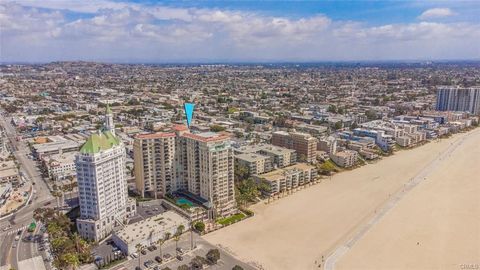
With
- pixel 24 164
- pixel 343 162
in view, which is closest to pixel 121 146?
pixel 24 164

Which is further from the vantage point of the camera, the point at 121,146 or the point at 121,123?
the point at 121,123

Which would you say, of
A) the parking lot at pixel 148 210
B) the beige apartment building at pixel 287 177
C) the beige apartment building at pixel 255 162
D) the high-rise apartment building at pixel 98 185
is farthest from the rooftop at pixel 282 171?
the high-rise apartment building at pixel 98 185

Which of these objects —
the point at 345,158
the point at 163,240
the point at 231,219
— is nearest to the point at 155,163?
the point at 231,219

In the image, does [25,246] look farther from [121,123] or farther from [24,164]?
[121,123]

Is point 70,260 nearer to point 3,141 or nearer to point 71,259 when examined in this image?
point 71,259

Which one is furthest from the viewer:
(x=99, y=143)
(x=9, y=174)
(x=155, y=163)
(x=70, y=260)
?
(x=9, y=174)

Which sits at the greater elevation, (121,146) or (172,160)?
(121,146)

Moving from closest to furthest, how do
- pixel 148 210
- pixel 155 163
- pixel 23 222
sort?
pixel 23 222 → pixel 148 210 → pixel 155 163

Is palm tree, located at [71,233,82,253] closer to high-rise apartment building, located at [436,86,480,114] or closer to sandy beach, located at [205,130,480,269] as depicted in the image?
sandy beach, located at [205,130,480,269]
